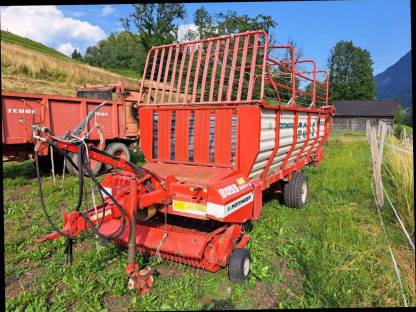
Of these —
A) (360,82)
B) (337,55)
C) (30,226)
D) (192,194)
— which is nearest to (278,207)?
(192,194)

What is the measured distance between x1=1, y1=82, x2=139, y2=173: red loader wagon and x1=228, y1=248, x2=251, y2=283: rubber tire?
3.25 meters

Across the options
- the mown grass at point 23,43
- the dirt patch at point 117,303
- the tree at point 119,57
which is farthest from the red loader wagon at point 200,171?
the tree at point 119,57

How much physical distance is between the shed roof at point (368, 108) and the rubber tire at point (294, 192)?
168 feet

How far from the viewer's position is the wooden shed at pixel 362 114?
5047 cm

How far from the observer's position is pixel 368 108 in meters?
53.7

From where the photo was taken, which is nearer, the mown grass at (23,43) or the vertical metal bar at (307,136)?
the vertical metal bar at (307,136)

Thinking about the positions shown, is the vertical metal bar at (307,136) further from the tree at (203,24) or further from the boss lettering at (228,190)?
the tree at (203,24)

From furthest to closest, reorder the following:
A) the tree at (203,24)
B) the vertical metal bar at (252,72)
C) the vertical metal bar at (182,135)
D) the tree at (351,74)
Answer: the tree at (351,74) → the tree at (203,24) → the vertical metal bar at (182,135) → the vertical metal bar at (252,72)

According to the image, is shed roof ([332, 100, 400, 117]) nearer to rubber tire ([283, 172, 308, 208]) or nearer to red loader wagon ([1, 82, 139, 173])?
red loader wagon ([1, 82, 139, 173])

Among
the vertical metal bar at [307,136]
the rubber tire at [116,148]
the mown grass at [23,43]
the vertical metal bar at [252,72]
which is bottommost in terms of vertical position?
the rubber tire at [116,148]

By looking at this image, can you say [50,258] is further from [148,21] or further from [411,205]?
[148,21]

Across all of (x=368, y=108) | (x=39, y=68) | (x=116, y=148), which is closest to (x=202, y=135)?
(x=116, y=148)

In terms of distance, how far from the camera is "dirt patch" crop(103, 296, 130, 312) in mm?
2943

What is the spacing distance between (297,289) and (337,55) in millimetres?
80056
